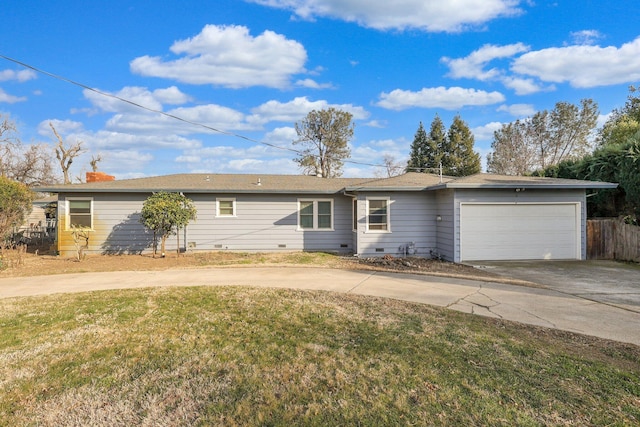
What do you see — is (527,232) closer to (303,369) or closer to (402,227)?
(402,227)

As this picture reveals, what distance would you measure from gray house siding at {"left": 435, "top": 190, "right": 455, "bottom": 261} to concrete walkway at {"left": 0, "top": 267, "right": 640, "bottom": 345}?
3296 millimetres

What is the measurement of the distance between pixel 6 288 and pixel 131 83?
9.93 metres

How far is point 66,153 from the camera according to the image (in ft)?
96.9

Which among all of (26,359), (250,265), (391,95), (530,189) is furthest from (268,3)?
(391,95)

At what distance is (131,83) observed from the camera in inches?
555

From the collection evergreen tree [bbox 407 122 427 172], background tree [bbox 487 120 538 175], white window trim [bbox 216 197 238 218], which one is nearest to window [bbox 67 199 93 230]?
white window trim [bbox 216 197 238 218]

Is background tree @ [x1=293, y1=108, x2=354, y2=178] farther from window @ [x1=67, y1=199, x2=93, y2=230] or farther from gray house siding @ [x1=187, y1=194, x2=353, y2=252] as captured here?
window @ [x1=67, y1=199, x2=93, y2=230]

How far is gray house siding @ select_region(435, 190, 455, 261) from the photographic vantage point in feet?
36.9

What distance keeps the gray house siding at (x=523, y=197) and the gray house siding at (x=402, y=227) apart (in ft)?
5.02

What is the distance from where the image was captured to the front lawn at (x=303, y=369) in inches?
105

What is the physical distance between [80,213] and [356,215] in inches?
409

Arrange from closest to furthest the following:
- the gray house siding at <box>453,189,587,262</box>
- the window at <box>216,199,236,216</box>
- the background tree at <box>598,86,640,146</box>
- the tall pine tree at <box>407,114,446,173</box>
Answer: the gray house siding at <box>453,189,587,262</box>
the window at <box>216,199,236,216</box>
the background tree at <box>598,86,640,146</box>
the tall pine tree at <box>407,114,446,173</box>

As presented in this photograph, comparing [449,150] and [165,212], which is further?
[449,150]

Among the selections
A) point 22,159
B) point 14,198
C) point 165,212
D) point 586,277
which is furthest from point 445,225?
point 22,159
